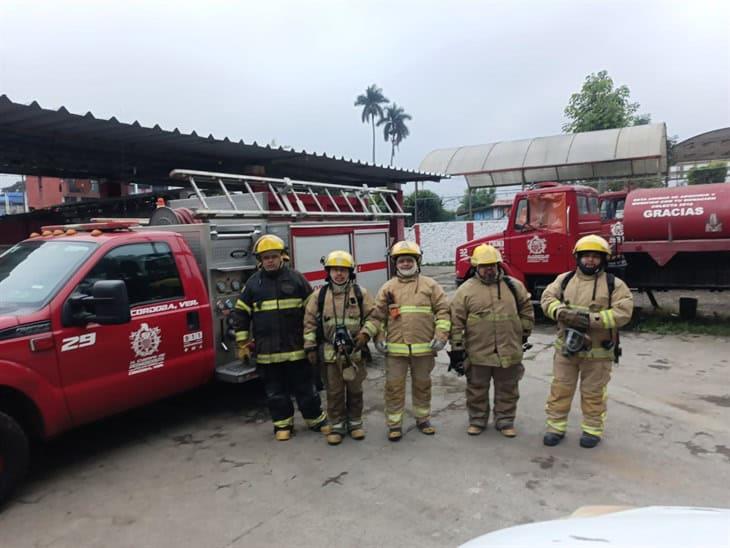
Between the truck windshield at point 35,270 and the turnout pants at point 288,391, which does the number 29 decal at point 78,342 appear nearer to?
the truck windshield at point 35,270

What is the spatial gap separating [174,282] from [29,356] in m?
1.27

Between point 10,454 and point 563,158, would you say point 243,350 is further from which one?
→ point 563,158

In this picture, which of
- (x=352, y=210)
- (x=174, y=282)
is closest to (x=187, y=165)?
(x=352, y=210)

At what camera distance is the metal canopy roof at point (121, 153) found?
7.61 meters

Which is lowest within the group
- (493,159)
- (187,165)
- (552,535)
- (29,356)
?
(552,535)

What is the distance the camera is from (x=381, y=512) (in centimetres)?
333

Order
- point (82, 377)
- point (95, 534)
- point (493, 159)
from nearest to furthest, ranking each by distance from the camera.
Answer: point (95, 534)
point (82, 377)
point (493, 159)

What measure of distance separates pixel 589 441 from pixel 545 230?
A: 5313 mm

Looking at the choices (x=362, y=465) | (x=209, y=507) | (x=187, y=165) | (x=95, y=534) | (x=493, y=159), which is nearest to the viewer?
(x=95, y=534)

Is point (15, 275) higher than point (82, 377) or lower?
higher

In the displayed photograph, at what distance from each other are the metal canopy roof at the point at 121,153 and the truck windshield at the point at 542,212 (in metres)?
4.33

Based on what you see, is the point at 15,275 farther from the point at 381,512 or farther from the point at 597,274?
the point at 597,274

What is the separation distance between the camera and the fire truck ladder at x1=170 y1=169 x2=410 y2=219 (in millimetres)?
5176

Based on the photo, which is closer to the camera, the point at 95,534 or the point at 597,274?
the point at 95,534
